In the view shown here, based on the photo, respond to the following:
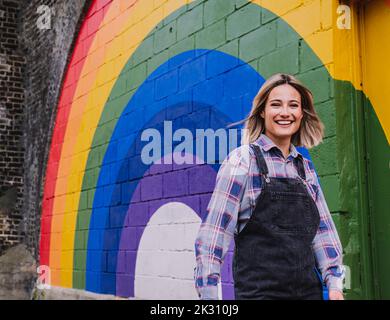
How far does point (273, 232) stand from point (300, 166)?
1.54 ft

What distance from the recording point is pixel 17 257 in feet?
27.2

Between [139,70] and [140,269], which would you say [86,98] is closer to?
[139,70]

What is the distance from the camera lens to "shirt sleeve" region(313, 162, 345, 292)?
334 centimetres

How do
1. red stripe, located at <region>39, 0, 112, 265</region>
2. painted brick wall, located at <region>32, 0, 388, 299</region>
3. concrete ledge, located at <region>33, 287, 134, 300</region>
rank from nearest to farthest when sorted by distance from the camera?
painted brick wall, located at <region>32, 0, 388, 299</region> → concrete ledge, located at <region>33, 287, 134, 300</region> → red stripe, located at <region>39, 0, 112, 265</region>

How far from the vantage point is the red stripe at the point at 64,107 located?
6.78 m

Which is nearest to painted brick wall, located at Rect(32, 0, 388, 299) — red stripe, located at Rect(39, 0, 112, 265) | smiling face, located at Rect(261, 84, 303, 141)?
red stripe, located at Rect(39, 0, 112, 265)

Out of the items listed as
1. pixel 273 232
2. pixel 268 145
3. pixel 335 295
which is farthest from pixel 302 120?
pixel 335 295

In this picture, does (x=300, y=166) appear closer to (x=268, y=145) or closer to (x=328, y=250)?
(x=268, y=145)

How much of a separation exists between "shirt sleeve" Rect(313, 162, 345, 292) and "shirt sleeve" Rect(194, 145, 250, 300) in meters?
0.50

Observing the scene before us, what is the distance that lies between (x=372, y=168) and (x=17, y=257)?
629 centimetres

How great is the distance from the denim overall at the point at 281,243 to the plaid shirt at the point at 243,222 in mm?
44

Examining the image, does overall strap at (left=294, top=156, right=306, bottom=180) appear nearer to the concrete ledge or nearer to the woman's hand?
the woman's hand

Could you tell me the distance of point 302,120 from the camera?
3.62 meters

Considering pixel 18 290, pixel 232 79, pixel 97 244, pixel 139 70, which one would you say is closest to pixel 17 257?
pixel 18 290
